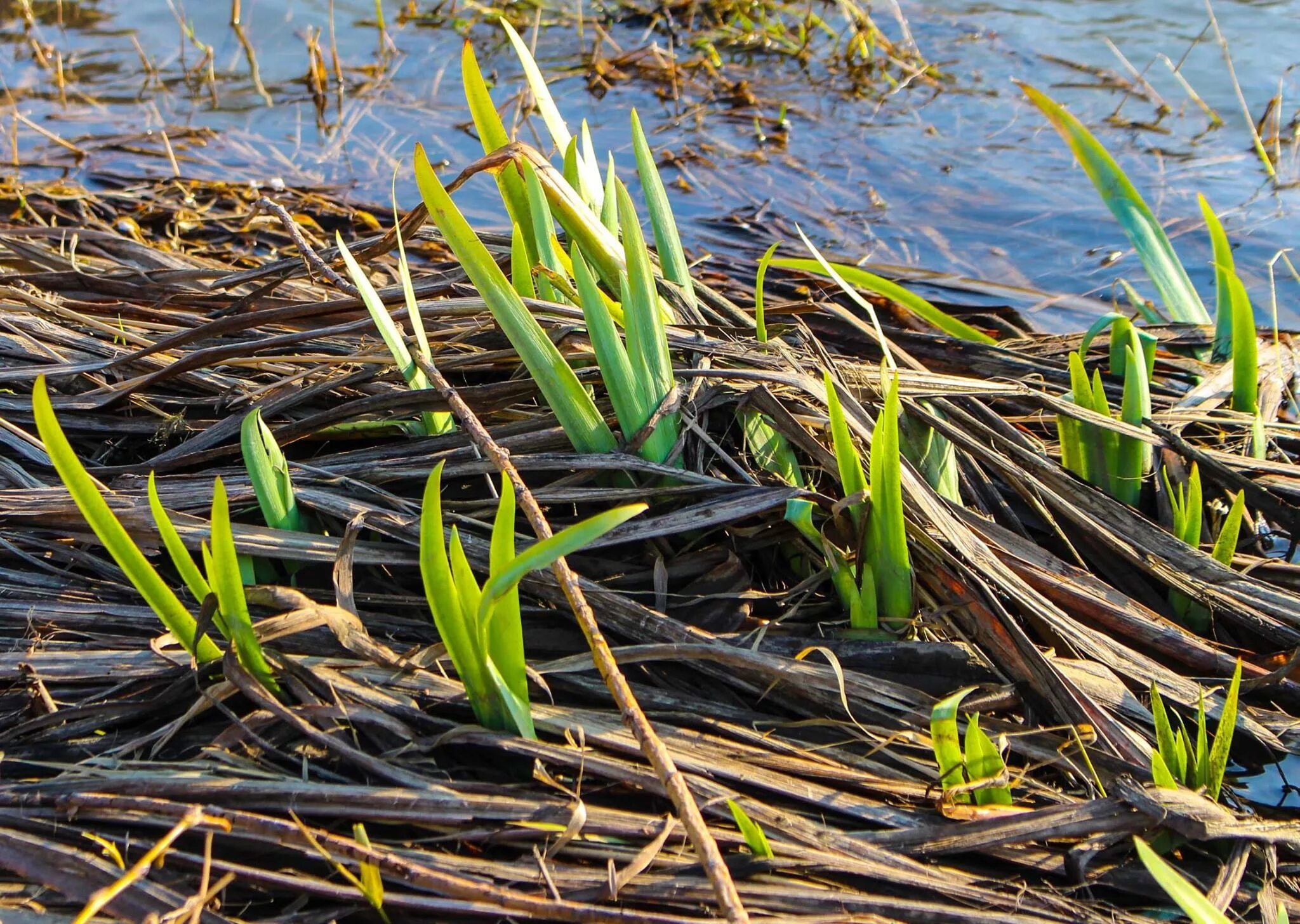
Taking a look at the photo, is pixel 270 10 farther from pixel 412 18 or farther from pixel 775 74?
pixel 775 74

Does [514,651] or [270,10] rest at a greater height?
[270,10]

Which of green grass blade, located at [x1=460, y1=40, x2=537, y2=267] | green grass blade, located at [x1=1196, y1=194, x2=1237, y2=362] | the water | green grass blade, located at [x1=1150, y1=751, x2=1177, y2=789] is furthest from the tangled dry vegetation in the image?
the water

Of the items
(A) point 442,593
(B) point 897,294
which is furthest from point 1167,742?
(B) point 897,294

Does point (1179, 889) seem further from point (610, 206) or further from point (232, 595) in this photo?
point (610, 206)

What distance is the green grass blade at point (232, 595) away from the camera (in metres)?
1.18

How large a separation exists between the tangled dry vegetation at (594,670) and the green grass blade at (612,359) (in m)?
0.08

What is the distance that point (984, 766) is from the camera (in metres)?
1.32

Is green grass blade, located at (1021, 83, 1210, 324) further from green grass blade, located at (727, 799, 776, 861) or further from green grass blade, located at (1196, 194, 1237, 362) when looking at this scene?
green grass blade, located at (727, 799, 776, 861)

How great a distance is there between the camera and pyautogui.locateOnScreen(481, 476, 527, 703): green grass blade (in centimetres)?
112

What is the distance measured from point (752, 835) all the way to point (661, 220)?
44.0 inches

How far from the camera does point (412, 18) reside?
19.5ft

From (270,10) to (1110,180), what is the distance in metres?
5.21

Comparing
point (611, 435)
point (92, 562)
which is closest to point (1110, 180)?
point (611, 435)

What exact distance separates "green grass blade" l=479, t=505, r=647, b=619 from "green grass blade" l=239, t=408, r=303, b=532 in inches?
22.9
